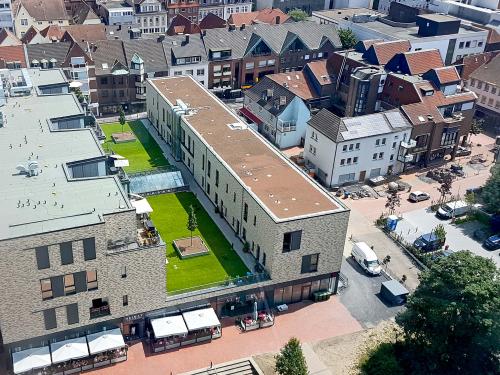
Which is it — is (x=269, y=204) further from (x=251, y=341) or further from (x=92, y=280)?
(x=92, y=280)

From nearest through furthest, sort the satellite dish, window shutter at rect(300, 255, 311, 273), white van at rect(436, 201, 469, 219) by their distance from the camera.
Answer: the satellite dish, window shutter at rect(300, 255, 311, 273), white van at rect(436, 201, 469, 219)

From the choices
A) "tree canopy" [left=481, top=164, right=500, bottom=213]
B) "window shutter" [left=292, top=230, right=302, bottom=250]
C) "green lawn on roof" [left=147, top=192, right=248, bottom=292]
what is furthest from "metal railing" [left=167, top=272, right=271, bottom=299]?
"tree canopy" [left=481, top=164, right=500, bottom=213]

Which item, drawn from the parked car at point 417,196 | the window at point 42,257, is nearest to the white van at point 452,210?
the parked car at point 417,196

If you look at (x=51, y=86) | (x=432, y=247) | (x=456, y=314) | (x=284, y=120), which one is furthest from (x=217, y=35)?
(x=456, y=314)

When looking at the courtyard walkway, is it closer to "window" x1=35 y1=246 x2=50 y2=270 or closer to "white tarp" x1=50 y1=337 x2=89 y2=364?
"white tarp" x1=50 y1=337 x2=89 y2=364

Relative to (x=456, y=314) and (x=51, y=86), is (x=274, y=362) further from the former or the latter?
(x=51, y=86)

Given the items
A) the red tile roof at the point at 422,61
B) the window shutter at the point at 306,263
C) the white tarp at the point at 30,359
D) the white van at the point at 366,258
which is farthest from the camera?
the red tile roof at the point at 422,61

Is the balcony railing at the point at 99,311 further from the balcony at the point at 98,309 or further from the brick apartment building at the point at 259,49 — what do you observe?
the brick apartment building at the point at 259,49
